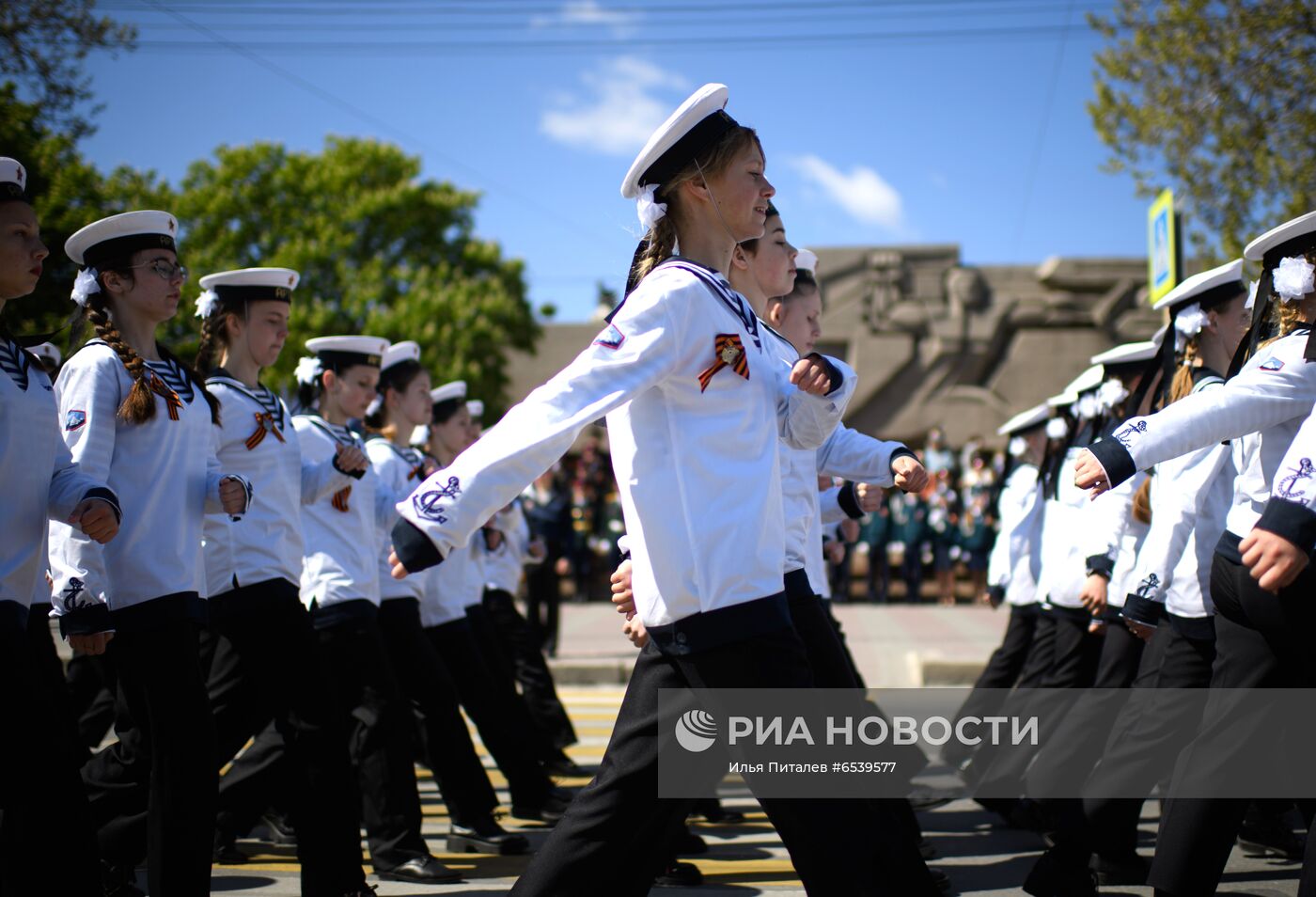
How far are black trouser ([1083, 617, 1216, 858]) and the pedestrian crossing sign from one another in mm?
5870

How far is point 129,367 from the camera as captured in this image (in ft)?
13.7

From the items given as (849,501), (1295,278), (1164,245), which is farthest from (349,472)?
(1164,245)

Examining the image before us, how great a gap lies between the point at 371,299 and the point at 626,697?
108ft

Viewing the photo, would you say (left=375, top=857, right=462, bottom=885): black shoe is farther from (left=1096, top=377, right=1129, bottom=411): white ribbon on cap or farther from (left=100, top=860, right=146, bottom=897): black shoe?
(left=1096, top=377, right=1129, bottom=411): white ribbon on cap

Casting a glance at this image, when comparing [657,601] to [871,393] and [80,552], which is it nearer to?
[80,552]

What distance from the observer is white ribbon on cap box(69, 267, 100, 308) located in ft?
14.3

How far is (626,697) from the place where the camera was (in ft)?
9.75

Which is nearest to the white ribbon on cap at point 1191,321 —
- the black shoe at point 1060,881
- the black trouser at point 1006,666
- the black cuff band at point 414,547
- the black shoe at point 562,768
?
the black shoe at point 1060,881

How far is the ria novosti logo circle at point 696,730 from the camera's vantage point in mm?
2865

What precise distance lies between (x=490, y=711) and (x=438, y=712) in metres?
0.56

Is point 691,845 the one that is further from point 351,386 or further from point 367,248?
point 367,248

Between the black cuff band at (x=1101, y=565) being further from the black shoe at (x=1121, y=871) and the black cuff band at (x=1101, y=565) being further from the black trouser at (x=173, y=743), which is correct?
the black trouser at (x=173, y=743)

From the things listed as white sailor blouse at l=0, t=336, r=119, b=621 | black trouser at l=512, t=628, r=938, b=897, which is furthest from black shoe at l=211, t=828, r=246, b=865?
black trouser at l=512, t=628, r=938, b=897

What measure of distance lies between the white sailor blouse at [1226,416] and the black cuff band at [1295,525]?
11.5 inches
